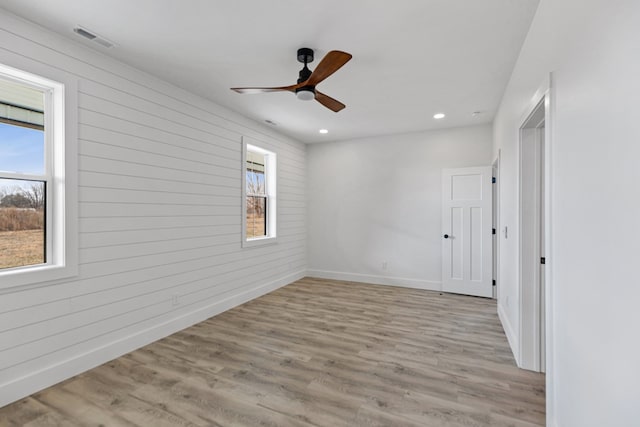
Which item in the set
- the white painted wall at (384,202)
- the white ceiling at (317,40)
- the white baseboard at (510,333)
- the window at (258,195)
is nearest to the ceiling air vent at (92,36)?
the white ceiling at (317,40)

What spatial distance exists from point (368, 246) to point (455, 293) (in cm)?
169

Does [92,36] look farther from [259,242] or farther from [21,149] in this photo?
[259,242]

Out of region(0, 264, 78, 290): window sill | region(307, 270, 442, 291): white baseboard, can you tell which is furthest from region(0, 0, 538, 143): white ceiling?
region(307, 270, 442, 291): white baseboard

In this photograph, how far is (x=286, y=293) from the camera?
196 inches

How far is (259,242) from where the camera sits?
15.7 ft

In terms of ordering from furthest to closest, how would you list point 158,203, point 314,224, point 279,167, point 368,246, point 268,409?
point 314,224 < point 368,246 < point 279,167 < point 158,203 < point 268,409

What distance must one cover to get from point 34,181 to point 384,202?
15.6 ft

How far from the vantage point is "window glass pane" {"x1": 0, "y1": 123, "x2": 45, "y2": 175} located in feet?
7.39

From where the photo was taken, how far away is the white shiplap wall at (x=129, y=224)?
7.49 ft

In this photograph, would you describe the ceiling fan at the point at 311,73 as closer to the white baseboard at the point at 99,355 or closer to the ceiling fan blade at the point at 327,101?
the ceiling fan blade at the point at 327,101

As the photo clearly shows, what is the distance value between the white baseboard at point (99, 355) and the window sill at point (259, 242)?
2.53 ft

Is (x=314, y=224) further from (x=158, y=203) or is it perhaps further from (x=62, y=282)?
(x=62, y=282)

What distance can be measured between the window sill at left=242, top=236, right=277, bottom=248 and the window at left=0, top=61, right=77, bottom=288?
7.34 ft

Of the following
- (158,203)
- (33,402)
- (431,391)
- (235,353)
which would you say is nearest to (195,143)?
(158,203)
